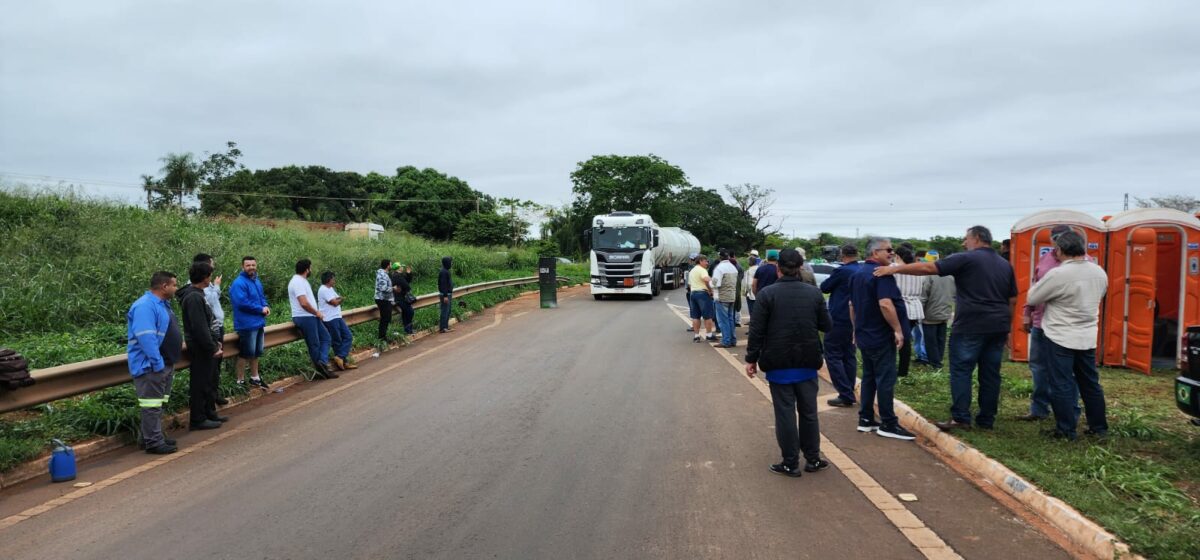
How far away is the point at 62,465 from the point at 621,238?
21.1 meters

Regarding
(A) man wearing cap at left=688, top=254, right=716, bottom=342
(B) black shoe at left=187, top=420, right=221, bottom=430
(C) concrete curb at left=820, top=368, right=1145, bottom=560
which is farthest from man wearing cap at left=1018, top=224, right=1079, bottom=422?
(B) black shoe at left=187, top=420, right=221, bottom=430

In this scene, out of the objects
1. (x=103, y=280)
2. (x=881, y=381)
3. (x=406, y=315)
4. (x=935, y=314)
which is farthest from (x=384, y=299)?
(x=935, y=314)

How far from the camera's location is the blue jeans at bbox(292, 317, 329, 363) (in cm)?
961

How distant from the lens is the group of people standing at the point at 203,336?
19.8 ft

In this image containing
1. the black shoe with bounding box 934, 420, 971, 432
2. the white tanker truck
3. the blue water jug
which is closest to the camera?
the blue water jug

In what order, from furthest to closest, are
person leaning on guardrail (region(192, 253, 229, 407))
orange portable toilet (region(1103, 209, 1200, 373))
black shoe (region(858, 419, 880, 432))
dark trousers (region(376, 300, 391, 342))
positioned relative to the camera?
1. dark trousers (region(376, 300, 391, 342))
2. orange portable toilet (region(1103, 209, 1200, 373))
3. person leaning on guardrail (region(192, 253, 229, 407))
4. black shoe (region(858, 419, 880, 432))

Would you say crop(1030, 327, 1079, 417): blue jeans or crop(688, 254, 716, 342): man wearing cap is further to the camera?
crop(688, 254, 716, 342): man wearing cap

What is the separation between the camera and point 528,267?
123ft

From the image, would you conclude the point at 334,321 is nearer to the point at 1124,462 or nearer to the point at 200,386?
the point at 200,386

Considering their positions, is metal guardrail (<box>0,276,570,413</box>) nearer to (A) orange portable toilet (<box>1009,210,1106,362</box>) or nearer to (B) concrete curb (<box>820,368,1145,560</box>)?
(B) concrete curb (<box>820,368,1145,560</box>)

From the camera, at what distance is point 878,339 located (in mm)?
6273

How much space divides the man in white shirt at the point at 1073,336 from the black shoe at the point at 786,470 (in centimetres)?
238

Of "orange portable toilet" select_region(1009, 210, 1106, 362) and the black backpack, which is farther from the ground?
"orange portable toilet" select_region(1009, 210, 1106, 362)

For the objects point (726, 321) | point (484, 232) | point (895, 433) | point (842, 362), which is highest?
point (484, 232)
